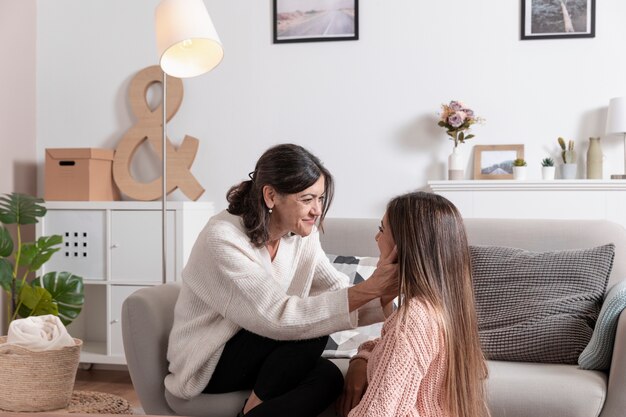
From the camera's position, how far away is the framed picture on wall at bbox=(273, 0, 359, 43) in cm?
419

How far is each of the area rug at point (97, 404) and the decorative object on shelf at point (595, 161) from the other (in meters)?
2.37

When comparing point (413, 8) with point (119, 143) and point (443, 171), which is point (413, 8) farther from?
point (119, 143)

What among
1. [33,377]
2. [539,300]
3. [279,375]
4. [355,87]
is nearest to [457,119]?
[355,87]

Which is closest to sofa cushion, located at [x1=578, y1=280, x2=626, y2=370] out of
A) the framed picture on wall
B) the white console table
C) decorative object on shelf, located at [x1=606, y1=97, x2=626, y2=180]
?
the white console table

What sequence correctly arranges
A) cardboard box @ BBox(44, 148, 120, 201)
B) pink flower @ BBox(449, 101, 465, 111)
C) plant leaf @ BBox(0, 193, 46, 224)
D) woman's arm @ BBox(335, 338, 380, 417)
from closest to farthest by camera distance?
woman's arm @ BBox(335, 338, 380, 417)
plant leaf @ BBox(0, 193, 46, 224)
pink flower @ BBox(449, 101, 465, 111)
cardboard box @ BBox(44, 148, 120, 201)

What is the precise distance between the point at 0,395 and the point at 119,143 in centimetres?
168

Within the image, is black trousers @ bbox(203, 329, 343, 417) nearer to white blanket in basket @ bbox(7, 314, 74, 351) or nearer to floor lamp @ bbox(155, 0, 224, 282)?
white blanket in basket @ bbox(7, 314, 74, 351)

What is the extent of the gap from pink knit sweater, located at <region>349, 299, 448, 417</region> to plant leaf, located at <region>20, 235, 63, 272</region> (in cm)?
245

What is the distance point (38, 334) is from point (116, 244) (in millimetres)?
1007

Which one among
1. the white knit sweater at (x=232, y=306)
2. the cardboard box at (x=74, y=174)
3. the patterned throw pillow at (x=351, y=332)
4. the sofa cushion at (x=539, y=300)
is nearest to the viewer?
the white knit sweater at (x=232, y=306)

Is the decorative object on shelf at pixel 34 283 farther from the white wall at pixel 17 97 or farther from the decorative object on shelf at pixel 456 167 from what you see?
the decorative object on shelf at pixel 456 167

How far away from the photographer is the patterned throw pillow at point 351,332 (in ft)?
8.89

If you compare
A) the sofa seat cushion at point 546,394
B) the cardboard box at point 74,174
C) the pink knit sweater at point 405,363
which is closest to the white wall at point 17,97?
the cardboard box at point 74,174

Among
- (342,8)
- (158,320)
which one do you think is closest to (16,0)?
(342,8)
